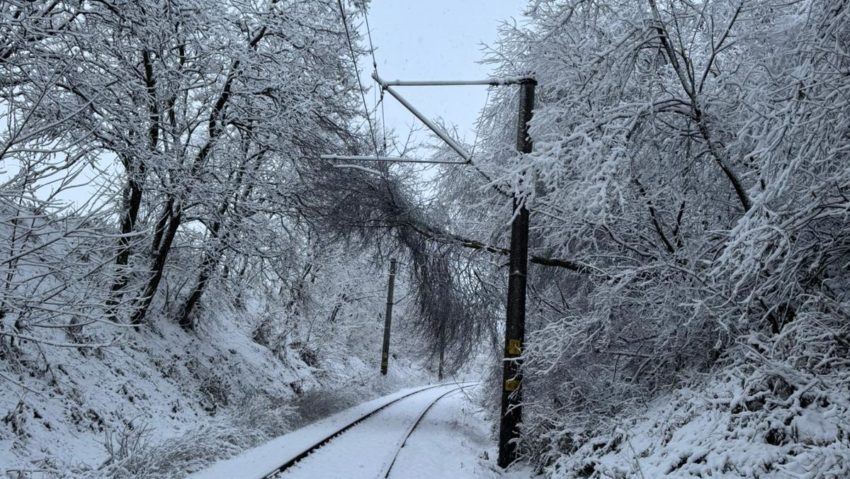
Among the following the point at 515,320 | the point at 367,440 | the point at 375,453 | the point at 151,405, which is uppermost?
the point at 515,320

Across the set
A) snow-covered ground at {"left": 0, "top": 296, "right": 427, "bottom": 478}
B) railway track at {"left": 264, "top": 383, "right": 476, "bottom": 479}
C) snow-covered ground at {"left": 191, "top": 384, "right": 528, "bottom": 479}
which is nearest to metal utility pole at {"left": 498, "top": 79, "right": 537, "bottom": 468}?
snow-covered ground at {"left": 191, "top": 384, "right": 528, "bottom": 479}

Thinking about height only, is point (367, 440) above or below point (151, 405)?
below

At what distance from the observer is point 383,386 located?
2902cm

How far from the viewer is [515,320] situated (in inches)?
386

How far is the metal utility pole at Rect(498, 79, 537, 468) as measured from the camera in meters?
9.70

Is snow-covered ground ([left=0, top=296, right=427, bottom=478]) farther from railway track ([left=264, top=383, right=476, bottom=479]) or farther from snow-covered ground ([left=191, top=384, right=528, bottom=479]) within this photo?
railway track ([left=264, top=383, right=476, bottom=479])

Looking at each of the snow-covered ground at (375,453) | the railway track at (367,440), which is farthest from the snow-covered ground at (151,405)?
the railway track at (367,440)

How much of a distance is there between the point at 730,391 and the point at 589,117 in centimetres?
339

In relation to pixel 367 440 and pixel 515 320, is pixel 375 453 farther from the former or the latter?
pixel 515 320

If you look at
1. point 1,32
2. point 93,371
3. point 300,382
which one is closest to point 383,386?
point 300,382

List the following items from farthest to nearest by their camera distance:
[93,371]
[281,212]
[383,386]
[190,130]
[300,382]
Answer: [383,386] → [300,382] → [281,212] → [190,130] → [93,371]

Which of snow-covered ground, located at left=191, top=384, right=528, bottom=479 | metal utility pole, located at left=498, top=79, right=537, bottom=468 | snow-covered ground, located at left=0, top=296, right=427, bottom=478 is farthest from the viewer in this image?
metal utility pole, located at left=498, top=79, right=537, bottom=468

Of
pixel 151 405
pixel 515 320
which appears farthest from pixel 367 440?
pixel 515 320

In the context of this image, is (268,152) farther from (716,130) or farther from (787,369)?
(787,369)
